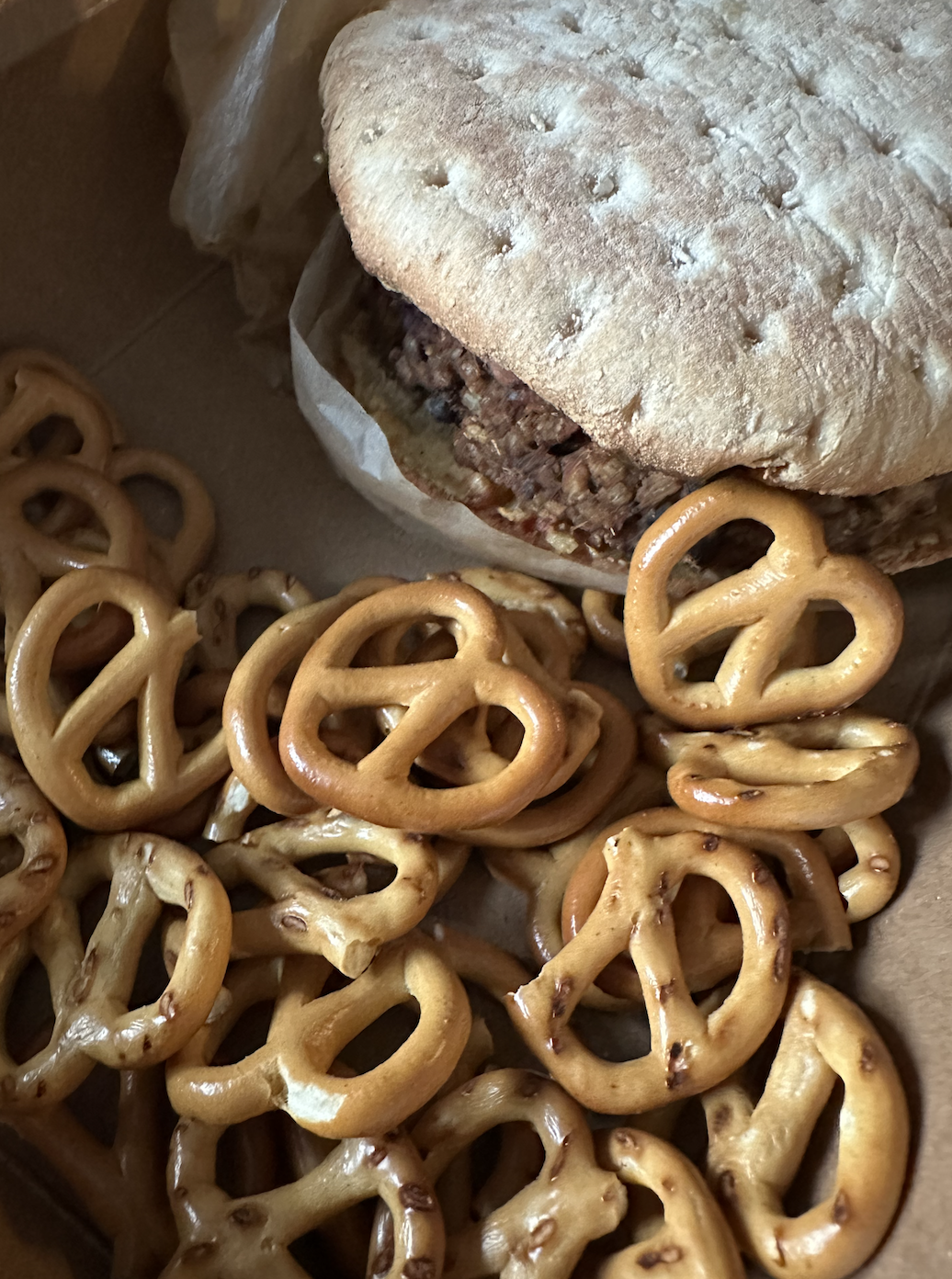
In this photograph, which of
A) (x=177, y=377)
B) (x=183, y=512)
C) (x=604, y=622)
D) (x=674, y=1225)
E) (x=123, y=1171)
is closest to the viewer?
(x=674, y=1225)

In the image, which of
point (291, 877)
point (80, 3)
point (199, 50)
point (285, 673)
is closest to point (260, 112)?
point (199, 50)

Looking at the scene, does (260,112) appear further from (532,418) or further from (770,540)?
(770,540)

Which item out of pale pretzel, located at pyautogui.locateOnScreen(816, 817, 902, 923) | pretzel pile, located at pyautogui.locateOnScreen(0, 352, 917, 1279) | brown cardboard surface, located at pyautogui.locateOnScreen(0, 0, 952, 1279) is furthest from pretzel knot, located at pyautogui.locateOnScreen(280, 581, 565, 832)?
pale pretzel, located at pyautogui.locateOnScreen(816, 817, 902, 923)

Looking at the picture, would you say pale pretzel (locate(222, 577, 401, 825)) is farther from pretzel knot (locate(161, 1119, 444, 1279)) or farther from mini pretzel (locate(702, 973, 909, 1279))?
mini pretzel (locate(702, 973, 909, 1279))

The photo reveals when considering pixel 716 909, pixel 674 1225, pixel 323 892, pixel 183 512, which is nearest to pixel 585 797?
pixel 716 909

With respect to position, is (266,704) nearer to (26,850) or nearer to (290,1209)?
(26,850)

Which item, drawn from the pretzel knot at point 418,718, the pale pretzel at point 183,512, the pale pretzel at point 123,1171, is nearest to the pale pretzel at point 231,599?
the pale pretzel at point 183,512
